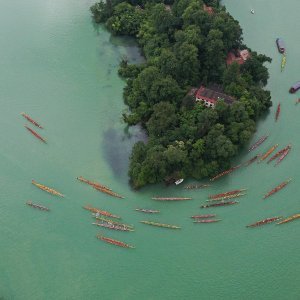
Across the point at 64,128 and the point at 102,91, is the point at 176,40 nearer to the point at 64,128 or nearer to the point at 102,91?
the point at 102,91

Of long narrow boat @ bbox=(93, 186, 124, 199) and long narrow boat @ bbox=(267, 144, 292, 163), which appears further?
long narrow boat @ bbox=(267, 144, 292, 163)

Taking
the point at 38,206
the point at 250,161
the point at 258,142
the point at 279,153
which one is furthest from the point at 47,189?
the point at 279,153

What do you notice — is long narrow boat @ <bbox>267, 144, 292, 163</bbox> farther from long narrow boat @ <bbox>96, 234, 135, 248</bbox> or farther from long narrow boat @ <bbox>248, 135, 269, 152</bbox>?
long narrow boat @ <bbox>96, 234, 135, 248</bbox>

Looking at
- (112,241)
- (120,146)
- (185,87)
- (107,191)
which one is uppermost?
(185,87)

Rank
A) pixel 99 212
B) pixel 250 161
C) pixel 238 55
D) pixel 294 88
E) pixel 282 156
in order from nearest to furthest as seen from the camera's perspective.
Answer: pixel 99 212 < pixel 250 161 < pixel 282 156 < pixel 294 88 < pixel 238 55

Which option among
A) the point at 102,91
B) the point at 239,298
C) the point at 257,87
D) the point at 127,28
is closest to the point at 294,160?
the point at 257,87

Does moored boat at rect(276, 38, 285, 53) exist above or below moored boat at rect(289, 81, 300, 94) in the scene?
above

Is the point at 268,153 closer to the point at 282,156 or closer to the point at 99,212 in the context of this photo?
the point at 282,156

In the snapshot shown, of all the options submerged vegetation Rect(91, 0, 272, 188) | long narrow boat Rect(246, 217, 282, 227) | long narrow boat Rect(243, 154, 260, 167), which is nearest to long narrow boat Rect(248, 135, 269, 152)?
long narrow boat Rect(243, 154, 260, 167)
